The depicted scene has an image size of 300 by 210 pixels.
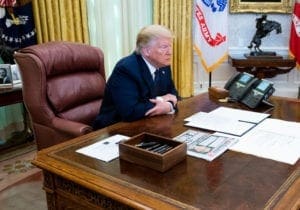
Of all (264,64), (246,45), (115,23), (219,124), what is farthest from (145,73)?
(246,45)

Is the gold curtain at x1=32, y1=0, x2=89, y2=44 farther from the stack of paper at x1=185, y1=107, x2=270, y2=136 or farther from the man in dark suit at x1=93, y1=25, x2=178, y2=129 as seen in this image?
the stack of paper at x1=185, y1=107, x2=270, y2=136

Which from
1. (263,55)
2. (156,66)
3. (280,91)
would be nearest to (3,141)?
(156,66)

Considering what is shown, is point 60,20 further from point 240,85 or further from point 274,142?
point 274,142

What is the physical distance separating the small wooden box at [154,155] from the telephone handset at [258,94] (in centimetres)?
83

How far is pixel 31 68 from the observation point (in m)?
2.07

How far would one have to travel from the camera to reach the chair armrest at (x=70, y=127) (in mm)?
1932

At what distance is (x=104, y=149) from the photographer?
1.35m

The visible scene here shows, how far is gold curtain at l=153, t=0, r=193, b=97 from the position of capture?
4.14 m

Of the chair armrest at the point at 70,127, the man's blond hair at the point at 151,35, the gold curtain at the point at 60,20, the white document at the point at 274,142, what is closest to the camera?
the white document at the point at 274,142

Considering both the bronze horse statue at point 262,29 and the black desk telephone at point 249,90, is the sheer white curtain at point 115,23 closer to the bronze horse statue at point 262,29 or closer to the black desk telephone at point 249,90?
the bronze horse statue at point 262,29

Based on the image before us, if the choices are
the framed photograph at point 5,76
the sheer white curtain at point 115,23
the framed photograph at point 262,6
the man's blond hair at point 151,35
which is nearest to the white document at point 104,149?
the man's blond hair at point 151,35

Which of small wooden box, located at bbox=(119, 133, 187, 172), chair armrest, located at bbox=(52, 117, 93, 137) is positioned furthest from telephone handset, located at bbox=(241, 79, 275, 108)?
chair armrest, located at bbox=(52, 117, 93, 137)

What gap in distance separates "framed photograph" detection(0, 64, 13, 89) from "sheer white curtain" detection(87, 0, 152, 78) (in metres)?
1.20

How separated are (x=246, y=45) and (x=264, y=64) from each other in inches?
24.0
